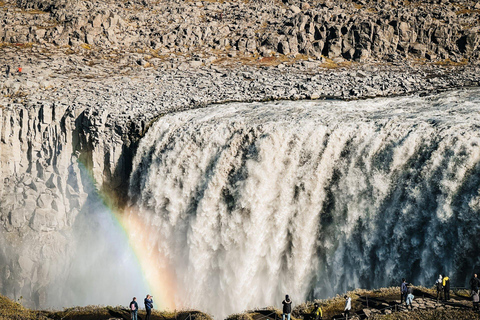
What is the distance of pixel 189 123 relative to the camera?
42.4 m

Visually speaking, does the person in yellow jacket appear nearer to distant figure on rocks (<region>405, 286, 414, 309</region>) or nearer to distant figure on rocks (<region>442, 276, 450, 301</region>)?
distant figure on rocks (<region>405, 286, 414, 309</region>)

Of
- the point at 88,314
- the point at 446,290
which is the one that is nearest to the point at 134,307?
the point at 88,314

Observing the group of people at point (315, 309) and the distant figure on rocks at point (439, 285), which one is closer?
the distant figure on rocks at point (439, 285)

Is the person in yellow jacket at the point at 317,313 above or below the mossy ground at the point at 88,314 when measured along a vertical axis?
above

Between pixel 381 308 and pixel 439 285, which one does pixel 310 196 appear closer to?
pixel 381 308

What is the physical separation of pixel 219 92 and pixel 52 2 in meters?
38.6

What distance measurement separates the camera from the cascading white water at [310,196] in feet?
92.9

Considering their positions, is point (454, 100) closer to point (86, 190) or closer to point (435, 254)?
point (435, 254)

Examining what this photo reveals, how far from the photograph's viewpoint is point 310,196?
34156 mm

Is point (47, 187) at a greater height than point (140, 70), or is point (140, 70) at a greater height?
point (140, 70)

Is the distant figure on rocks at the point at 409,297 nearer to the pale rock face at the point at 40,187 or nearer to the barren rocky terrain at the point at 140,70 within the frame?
the barren rocky terrain at the point at 140,70

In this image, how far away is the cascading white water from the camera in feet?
92.9

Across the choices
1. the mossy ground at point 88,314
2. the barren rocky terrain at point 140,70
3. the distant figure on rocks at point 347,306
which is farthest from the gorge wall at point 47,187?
the distant figure on rocks at point 347,306

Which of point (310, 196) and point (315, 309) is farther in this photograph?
point (310, 196)
